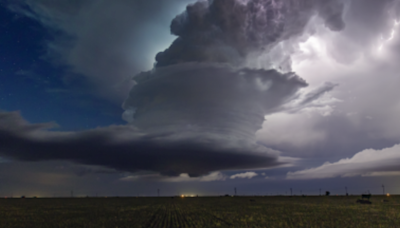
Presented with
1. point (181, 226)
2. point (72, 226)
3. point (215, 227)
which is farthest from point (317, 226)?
point (72, 226)

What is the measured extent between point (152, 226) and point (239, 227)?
13490 mm

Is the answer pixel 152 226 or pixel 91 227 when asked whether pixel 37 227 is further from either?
pixel 152 226

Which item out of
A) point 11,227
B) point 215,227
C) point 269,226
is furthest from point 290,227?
point 11,227

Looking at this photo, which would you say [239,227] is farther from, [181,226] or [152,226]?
[152,226]

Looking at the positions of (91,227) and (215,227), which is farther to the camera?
(91,227)

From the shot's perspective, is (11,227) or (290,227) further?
(11,227)

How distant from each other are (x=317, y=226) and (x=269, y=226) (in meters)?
7.38

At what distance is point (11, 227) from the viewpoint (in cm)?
4656

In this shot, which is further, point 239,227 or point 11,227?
point 11,227

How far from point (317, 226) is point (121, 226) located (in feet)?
98.9

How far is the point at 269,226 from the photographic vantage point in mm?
42938

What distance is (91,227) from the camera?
4484 centimetres

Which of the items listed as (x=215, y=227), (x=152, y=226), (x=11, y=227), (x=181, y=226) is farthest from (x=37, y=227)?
(x=215, y=227)

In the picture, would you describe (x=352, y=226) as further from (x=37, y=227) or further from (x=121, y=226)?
(x=37, y=227)
